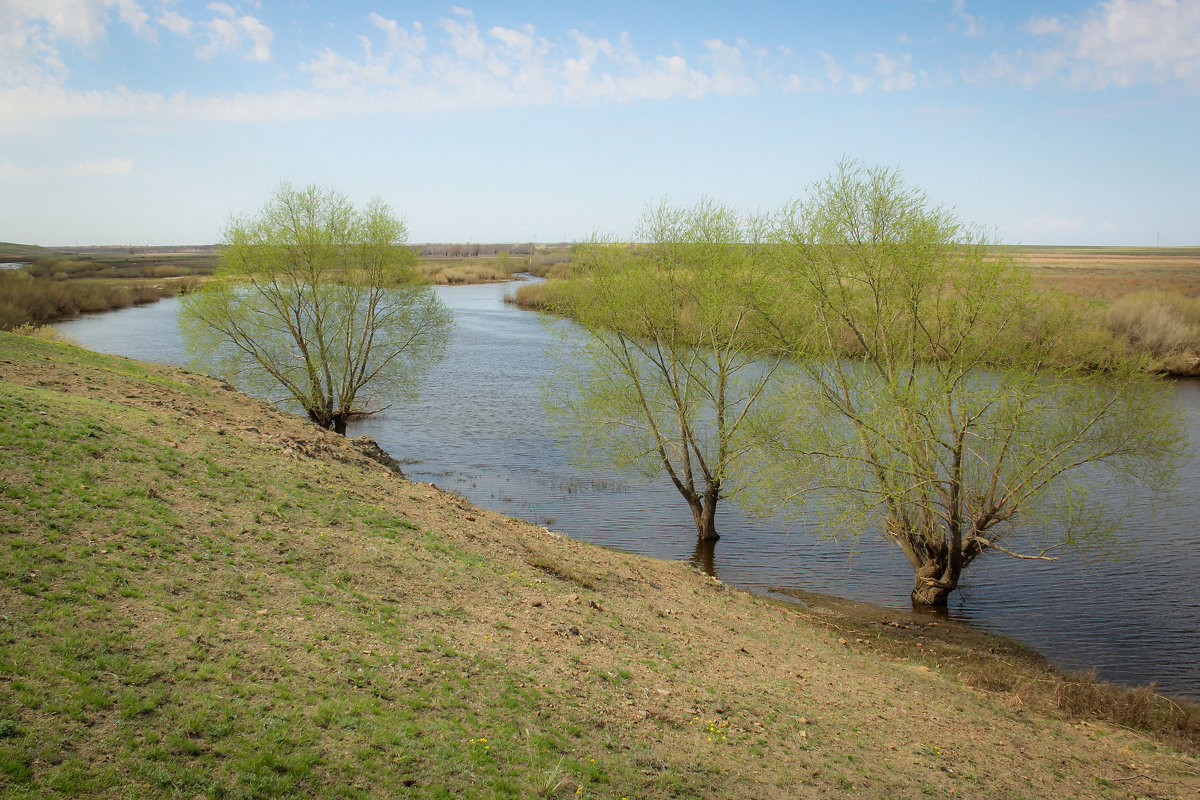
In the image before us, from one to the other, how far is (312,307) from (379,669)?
2392 cm

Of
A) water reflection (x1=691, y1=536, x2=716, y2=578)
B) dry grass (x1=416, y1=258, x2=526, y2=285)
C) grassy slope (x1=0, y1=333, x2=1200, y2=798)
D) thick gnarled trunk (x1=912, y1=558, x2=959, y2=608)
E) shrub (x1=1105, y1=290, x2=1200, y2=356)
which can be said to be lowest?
water reflection (x1=691, y1=536, x2=716, y2=578)

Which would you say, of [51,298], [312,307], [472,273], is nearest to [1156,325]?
[312,307]

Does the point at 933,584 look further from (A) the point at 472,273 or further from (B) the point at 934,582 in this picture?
(A) the point at 472,273

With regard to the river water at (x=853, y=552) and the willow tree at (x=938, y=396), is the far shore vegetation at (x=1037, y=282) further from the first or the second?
the river water at (x=853, y=552)

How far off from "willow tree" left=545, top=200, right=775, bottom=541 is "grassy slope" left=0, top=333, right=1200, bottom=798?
280 inches

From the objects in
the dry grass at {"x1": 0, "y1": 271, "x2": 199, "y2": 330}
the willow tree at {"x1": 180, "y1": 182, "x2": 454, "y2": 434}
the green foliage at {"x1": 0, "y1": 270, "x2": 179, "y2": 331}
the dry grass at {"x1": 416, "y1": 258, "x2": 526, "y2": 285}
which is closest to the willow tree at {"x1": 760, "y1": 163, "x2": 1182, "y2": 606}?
the willow tree at {"x1": 180, "y1": 182, "x2": 454, "y2": 434}

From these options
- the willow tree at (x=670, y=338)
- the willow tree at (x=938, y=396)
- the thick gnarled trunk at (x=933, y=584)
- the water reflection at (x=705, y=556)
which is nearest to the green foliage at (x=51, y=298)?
the willow tree at (x=670, y=338)

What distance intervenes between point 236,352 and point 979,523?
25718 millimetres

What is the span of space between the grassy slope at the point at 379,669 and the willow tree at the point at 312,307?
13.9 metres

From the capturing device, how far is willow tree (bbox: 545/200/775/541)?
18.2 metres

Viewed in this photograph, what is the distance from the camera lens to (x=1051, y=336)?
1431 cm

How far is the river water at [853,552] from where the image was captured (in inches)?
546

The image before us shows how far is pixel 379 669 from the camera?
6621mm

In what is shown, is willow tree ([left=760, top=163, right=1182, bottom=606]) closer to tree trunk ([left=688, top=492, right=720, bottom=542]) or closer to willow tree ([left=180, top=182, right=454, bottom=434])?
tree trunk ([left=688, top=492, right=720, bottom=542])
